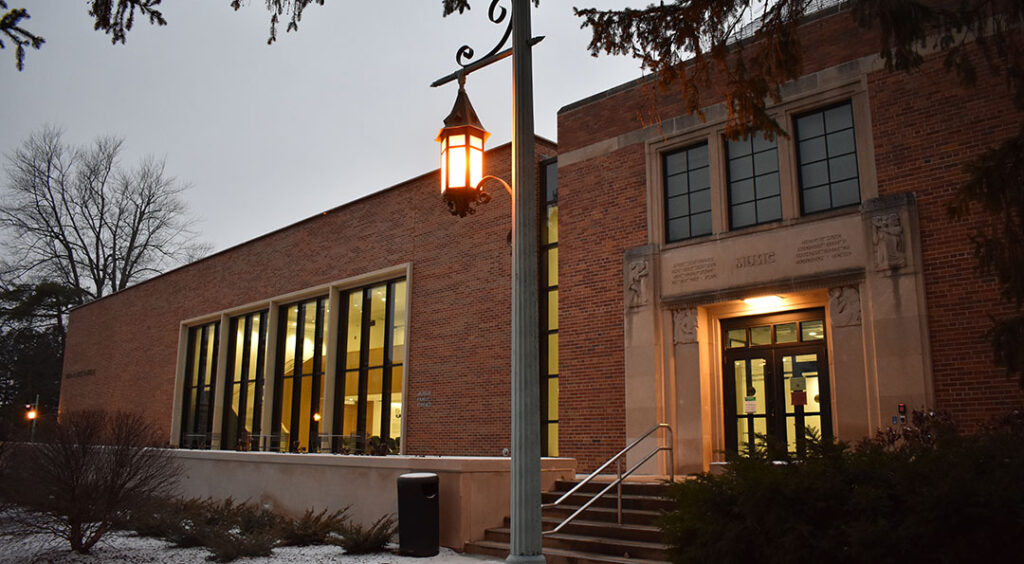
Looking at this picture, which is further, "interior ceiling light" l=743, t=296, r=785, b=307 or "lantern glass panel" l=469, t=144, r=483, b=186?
"interior ceiling light" l=743, t=296, r=785, b=307

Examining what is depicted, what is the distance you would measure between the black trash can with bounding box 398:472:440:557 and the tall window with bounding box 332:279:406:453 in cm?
1050

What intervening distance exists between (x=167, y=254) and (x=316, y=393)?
3194cm

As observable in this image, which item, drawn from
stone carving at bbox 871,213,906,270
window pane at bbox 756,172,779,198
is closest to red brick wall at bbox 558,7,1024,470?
stone carving at bbox 871,213,906,270

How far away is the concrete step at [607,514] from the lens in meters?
10.6

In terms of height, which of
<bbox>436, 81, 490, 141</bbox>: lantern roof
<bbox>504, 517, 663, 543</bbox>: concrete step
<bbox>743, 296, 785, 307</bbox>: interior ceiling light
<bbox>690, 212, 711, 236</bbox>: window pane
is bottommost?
<bbox>504, 517, 663, 543</bbox>: concrete step

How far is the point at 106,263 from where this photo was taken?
1966 inches

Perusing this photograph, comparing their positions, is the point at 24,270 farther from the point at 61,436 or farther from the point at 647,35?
the point at 647,35

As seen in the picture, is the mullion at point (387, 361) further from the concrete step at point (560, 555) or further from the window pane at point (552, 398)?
the concrete step at point (560, 555)

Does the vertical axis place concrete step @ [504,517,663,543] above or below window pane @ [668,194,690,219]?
below

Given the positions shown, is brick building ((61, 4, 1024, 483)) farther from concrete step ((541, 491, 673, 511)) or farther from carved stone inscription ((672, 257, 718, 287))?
concrete step ((541, 491, 673, 511))

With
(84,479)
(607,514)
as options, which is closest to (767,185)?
A: (607,514)

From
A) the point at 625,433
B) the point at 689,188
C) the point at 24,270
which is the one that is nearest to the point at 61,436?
the point at 625,433

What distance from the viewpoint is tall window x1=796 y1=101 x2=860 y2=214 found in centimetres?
1295

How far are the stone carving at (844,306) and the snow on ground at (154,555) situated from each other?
641cm
